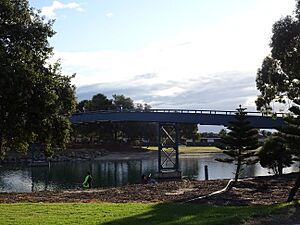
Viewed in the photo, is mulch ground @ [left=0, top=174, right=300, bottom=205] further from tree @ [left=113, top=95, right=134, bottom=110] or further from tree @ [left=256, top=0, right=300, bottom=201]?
tree @ [left=113, top=95, right=134, bottom=110]

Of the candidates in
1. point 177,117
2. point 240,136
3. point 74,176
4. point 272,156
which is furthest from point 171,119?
point 240,136

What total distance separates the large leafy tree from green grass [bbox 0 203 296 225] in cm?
498

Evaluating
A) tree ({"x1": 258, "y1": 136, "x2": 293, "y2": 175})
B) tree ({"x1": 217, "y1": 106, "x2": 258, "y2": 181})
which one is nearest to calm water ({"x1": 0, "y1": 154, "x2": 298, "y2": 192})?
tree ({"x1": 258, "y1": 136, "x2": 293, "y2": 175})

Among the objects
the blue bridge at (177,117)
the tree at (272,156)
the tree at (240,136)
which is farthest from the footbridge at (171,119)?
the tree at (240,136)

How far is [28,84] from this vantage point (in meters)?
18.1

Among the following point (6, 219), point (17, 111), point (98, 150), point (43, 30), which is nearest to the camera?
point (6, 219)

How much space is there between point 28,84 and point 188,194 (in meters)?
8.20

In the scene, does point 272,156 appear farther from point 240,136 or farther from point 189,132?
point 189,132

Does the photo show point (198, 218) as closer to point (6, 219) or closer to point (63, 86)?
point (6, 219)

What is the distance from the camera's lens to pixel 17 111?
19016 millimetres

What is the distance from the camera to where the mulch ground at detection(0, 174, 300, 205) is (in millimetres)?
18438

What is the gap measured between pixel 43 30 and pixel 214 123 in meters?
40.9

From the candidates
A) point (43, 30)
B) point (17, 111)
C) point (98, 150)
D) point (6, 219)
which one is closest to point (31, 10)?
point (43, 30)

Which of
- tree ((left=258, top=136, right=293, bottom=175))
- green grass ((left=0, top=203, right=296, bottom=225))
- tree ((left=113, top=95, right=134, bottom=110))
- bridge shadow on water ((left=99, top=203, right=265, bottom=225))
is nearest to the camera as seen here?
bridge shadow on water ((left=99, top=203, right=265, bottom=225))
